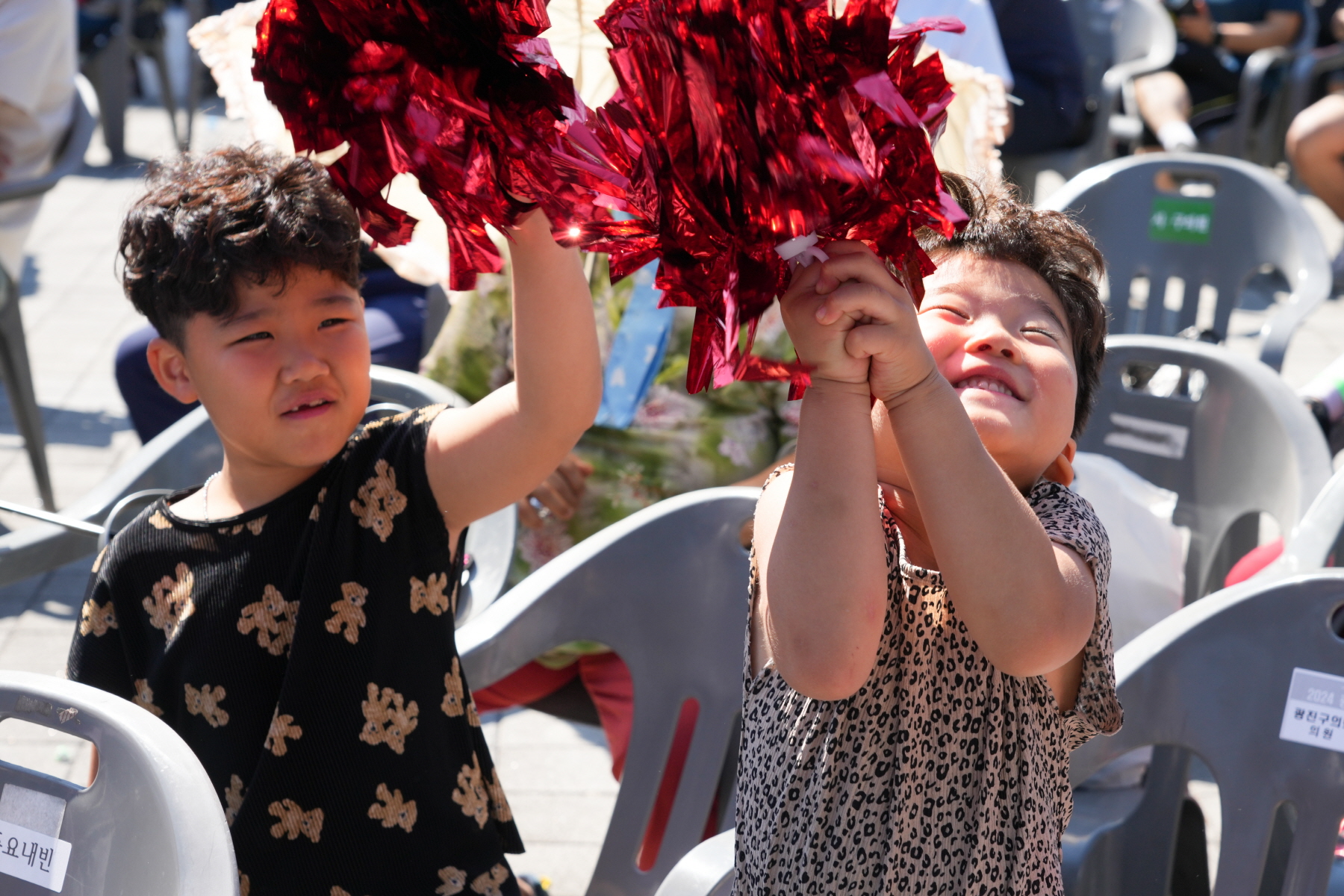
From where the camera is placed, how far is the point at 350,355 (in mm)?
1310

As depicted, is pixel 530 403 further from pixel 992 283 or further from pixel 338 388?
pixel 992 283

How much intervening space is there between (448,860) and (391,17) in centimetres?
86

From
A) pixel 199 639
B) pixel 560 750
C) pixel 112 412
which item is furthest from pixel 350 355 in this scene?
pixel 112 412

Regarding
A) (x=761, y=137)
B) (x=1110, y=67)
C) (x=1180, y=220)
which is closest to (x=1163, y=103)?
(x=1110, y=67)

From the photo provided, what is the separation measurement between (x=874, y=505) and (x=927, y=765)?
0.95 ft

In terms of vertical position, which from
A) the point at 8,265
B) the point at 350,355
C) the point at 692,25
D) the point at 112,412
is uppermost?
the point at 692,25

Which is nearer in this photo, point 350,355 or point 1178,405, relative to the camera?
point 350,355

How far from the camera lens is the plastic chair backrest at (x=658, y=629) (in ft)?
5.30

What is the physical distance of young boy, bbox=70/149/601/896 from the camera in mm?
1279

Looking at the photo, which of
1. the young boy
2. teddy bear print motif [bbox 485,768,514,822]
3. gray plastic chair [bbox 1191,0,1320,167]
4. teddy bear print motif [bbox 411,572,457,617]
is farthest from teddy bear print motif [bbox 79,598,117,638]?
gray plastic chair [bbox 1191,0,1320,167]

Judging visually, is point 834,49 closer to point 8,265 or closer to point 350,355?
point 350,355

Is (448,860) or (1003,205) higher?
(1003,205)

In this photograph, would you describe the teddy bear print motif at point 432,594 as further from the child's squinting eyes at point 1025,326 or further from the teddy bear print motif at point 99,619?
the child's squinting eyes at point 1025,326

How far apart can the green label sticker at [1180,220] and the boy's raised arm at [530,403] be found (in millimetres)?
2256
